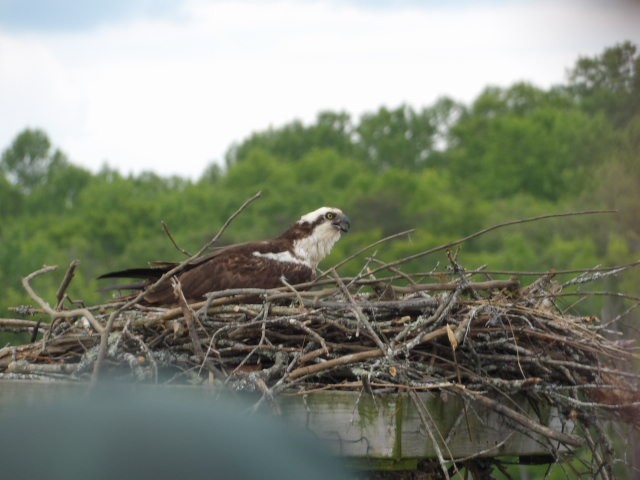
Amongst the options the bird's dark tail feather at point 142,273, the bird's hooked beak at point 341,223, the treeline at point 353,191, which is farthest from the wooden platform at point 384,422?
the treeline at point 353,191

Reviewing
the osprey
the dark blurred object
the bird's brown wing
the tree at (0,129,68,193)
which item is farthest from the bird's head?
the tree at (0,129,68,193)

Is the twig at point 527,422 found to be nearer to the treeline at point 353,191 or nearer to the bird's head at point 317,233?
the bird's head at point 317,233

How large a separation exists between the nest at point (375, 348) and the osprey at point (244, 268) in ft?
3.09

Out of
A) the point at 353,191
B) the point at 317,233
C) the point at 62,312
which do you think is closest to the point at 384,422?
the point at 62,312

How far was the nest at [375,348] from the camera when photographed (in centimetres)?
320

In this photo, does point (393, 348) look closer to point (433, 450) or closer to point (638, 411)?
point (433, 450)

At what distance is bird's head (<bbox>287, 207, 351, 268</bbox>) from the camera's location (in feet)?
18.9

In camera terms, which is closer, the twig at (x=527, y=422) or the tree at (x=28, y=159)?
the twig at (x=527, y=422)

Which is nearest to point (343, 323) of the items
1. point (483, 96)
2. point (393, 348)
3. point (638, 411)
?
point (393, 348)

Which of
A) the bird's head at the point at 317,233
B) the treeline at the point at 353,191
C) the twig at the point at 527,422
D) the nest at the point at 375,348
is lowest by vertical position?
the twig at the point at 527,422

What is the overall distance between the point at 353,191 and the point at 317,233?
63.4m

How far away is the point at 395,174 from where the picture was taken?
69.8 metres

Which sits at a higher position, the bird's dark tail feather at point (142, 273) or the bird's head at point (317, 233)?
the bird's head at point (317, 233)

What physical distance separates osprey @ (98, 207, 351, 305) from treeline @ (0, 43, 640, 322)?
34052 mm
